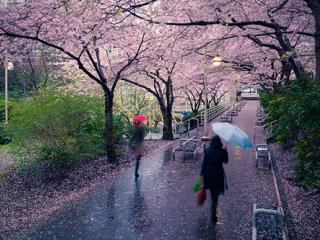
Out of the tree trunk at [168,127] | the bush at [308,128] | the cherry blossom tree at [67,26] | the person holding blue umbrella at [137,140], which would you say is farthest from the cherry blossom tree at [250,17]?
the tree trunk at [168,127]

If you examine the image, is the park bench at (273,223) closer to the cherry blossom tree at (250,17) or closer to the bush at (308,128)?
the bush at (308,128)

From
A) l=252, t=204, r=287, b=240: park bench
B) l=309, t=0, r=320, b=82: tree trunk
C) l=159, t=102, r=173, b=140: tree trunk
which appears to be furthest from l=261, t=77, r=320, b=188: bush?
l=159, t=102, r=173, b=140: tree trunk

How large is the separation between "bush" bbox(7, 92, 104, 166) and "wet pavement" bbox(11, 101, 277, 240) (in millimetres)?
2489

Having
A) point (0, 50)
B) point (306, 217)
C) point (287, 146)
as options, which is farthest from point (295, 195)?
point (0, 50)

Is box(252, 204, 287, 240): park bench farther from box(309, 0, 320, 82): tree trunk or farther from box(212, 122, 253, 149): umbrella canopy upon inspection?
box(309, 0, 320, 82): tree trunk

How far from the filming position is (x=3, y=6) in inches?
379

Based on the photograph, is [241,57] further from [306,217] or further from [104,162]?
[306,217]

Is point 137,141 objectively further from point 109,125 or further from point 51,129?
point 51,129

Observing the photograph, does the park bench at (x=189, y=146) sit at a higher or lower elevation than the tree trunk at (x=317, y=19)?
lower

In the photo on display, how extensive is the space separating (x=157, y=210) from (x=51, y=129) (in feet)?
18.6

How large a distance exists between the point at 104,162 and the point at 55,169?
182 cm

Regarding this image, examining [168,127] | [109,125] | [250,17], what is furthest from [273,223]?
[168,127]

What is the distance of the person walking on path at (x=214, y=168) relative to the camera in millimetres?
6117

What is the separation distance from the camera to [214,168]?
6.16 meters
